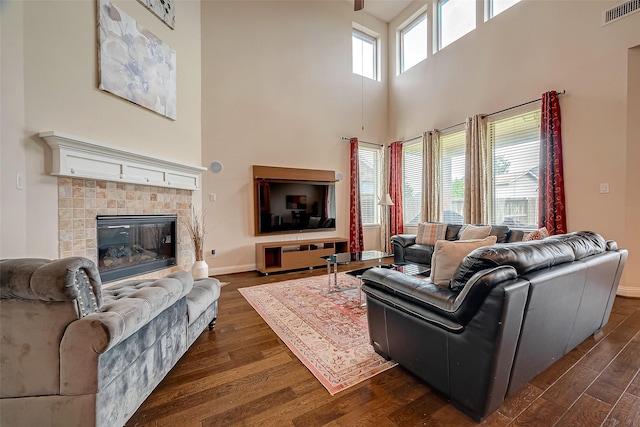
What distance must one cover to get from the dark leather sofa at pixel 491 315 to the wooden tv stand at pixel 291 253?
280 cm

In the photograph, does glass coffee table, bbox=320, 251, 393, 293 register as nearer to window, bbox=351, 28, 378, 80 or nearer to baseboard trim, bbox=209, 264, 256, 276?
baseboard trim, bbox=209, 264, 256, 276

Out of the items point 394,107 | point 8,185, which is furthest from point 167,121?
point 394,107

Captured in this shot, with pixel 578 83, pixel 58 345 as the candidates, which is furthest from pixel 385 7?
pixel 58 345

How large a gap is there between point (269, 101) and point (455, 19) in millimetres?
3901

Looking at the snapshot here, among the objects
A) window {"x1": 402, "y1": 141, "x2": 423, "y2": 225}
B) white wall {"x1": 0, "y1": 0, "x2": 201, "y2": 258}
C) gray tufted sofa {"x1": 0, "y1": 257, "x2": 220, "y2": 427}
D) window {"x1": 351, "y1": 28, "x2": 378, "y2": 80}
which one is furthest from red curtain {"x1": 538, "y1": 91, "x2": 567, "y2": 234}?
white wall {"x1": 0, "y1": 0, "x2": 201, "y2": 258}

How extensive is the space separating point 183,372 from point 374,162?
5449mm

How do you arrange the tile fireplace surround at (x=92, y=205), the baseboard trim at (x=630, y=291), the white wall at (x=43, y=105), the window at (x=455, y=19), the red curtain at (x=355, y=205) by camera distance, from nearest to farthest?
the white wall at (x=43, y=105), the tile fireplace surround at (x=92, y=205), the baseboard trim at (x=630, y=291), the window at (x=455, y=19), the red curtain at (x=355, y=205)

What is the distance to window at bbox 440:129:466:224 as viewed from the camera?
4.87m

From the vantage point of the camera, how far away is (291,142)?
5.03 m

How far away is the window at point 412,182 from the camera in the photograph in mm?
5654

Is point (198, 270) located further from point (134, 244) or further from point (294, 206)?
point (294, 206)

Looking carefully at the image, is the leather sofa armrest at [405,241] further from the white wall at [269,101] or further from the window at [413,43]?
the window at [413,43]

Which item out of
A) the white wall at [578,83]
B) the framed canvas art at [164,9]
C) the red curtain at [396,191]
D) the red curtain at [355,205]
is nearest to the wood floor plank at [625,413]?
the white wall at [578,83]

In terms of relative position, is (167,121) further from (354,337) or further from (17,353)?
(354,337)
